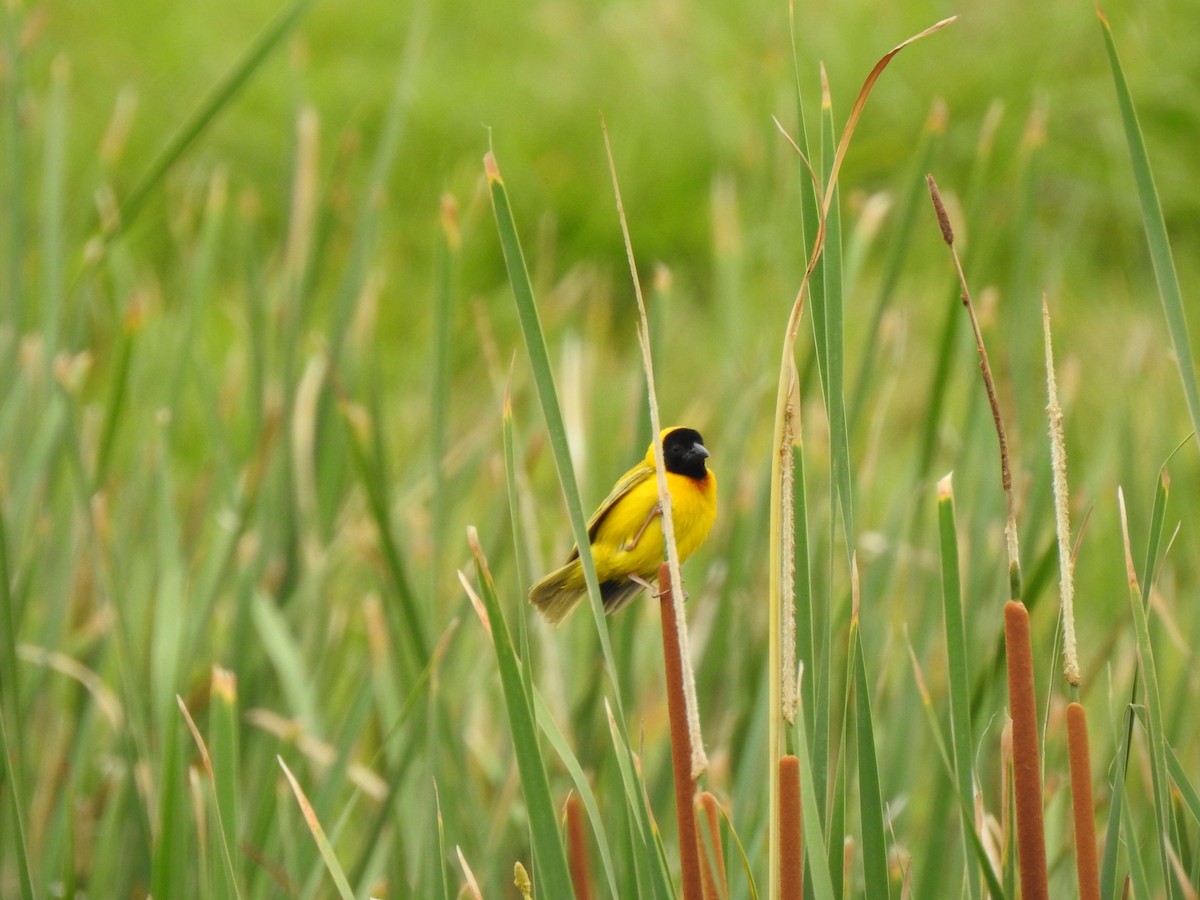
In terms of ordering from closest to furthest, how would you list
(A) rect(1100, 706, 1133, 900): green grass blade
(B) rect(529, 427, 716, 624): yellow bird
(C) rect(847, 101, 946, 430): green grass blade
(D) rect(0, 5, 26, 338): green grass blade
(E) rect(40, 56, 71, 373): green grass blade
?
1. (A) rect(1100, 706, 1133, 900): green grass blade
2. (B) rect(529, 427, 716, 624): yellow bird
3. (C) rect(847, 101, 946, 430): green grass blade
4. (D) rect(0, 5, 26, 338): green grass blade
5. (E) rect(40, 56, 71, 373): green grass blade

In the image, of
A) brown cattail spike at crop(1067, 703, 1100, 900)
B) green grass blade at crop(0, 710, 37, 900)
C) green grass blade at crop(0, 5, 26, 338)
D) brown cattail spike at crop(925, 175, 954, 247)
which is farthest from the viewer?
green grass blade at crop(0, 5, 26, 338)

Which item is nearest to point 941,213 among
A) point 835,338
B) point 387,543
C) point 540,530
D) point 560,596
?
point 835,338

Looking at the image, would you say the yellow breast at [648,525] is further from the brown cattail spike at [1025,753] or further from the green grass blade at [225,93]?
the green grass blade at [225,93]

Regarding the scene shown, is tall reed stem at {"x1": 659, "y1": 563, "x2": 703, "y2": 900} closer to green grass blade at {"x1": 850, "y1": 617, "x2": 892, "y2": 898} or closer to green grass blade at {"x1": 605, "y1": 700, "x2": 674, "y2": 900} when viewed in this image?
green grass blade at {"x1": 605, "y1": 700, "x2": 674, "y2": 900}

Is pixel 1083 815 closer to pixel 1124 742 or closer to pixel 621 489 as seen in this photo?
pixel 1124 742

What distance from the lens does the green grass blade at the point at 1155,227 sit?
1.11 m

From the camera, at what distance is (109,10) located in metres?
6.39

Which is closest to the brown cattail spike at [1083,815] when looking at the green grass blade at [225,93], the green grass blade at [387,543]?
the green grass blade at [387,543]

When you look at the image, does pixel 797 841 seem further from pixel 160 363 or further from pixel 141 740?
pixel 160 363

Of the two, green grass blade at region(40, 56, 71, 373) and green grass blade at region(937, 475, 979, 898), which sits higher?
green grass blade at region(40, 56, 71, 373)

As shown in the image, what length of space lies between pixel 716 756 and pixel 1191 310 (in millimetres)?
3483

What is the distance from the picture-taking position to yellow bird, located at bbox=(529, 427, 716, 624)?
4.68ft

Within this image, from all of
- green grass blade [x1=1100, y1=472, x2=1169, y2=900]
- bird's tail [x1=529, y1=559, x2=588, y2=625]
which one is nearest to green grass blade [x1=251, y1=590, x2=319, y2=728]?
bird's tail [x1=529, y1=559, x2=588, y2=625]

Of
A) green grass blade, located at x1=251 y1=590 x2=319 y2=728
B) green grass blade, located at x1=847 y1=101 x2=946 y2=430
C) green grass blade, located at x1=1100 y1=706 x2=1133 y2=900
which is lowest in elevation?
green grass blade, located at x1=1100 y1=706 x2=1133 y2=900
